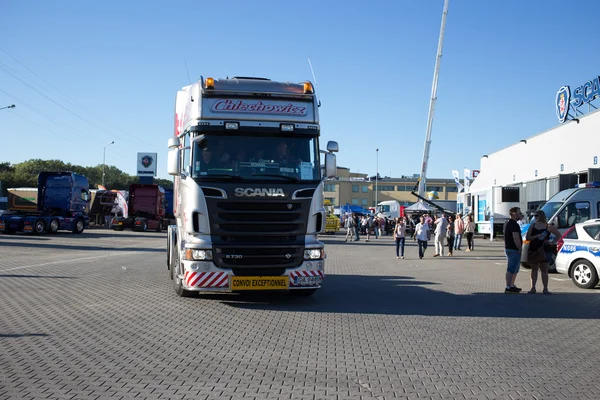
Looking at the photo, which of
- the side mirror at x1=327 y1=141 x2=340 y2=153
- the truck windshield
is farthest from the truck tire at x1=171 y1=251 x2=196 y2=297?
the side mirror at x1=327 y1=141 x2=340 y2=153

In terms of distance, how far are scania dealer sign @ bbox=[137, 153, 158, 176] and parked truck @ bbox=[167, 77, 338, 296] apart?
53101 mm

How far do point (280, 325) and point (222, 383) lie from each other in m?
3.37

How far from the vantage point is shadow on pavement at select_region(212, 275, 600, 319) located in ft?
35.8

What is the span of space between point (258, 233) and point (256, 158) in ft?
4.48

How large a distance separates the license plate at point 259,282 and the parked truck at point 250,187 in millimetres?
17

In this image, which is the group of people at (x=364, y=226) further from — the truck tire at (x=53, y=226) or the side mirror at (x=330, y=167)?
the side mirror at (x=330, y=167)

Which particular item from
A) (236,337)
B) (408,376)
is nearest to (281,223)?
(236,337)

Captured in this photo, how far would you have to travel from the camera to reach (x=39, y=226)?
37.8 meters

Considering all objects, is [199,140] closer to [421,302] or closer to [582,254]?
[421,302]

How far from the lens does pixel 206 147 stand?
11.0m

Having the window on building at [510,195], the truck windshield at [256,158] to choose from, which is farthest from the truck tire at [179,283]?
the window on building at [510,195]

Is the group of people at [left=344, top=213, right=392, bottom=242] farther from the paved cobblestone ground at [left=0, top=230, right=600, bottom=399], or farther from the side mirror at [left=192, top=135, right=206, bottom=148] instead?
the side mirror at [left=192, top=135, right=206, bottom=148]

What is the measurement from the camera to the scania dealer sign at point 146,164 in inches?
2478

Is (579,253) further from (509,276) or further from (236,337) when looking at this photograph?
(236,337)
